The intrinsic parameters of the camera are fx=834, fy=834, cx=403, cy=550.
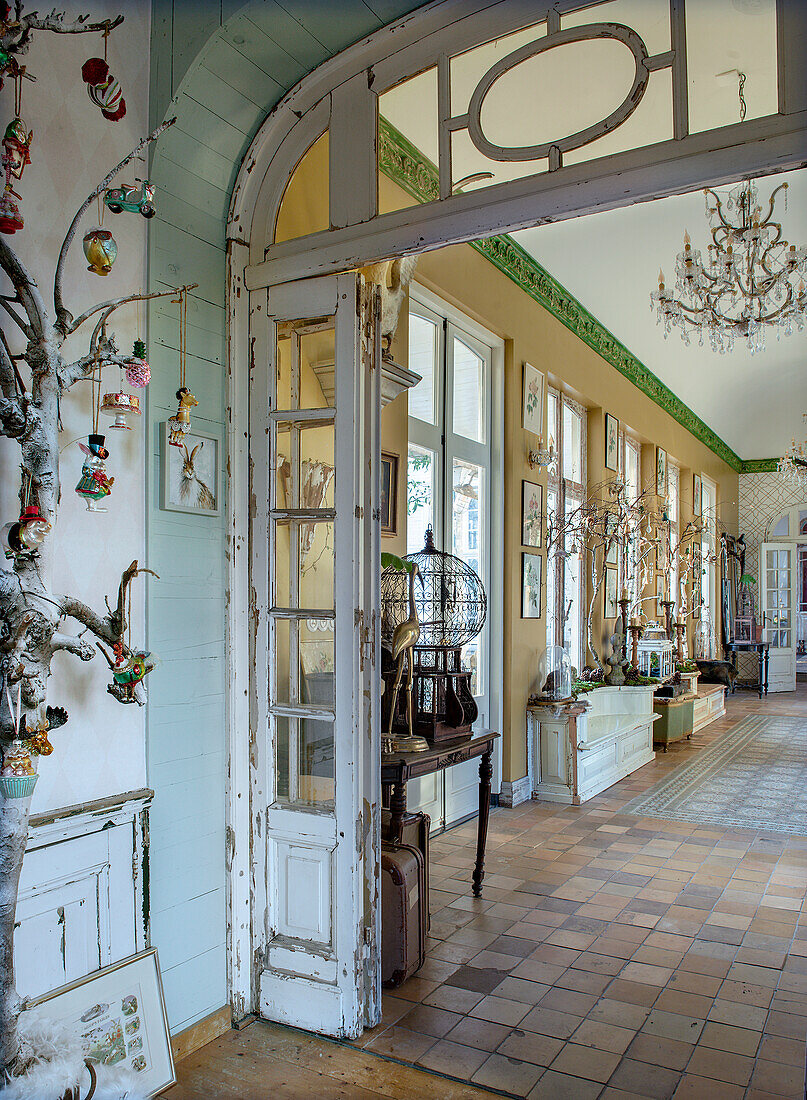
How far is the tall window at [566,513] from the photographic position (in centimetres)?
745

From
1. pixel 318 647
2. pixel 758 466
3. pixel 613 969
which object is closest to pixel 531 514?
pixel 613 969

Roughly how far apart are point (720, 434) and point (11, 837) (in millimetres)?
13662

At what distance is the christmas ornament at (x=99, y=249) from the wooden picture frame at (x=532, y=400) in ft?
14.4

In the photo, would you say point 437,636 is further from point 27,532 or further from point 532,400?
point 27,532

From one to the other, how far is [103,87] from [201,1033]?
111 inches

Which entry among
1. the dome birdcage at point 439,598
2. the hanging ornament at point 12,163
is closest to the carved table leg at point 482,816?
the dome birdcage at point 439,598

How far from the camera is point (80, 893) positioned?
2.34 meters

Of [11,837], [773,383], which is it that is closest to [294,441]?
[11,837]

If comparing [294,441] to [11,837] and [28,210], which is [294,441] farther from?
[11,837]

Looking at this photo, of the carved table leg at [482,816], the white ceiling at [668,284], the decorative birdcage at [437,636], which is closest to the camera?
the decorative birdcage at [437,636]

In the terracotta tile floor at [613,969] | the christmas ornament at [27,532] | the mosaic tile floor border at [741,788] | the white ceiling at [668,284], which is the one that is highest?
the white ceiling at [668,284]

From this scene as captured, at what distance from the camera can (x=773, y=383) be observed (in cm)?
1215

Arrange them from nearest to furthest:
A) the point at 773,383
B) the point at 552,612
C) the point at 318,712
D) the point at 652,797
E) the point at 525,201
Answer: the point at 525,201 < the point at 318,712 < the point at 652,797 < the point at 552,612 < the point at 773,383

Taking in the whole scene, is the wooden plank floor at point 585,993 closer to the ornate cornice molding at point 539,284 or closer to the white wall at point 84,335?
the white wall at point 84,335
